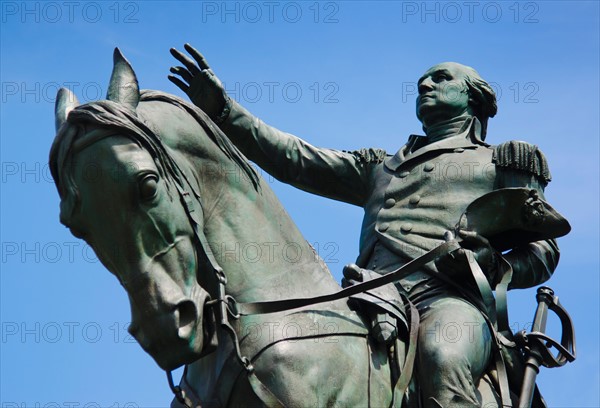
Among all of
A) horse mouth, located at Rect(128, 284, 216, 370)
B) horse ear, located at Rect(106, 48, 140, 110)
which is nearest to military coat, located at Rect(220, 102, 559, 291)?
horse ear, located at Rect(106, 48, 140, 110)

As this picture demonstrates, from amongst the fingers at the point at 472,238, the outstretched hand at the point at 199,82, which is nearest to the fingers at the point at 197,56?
the outstretched hand at the point at 199,82

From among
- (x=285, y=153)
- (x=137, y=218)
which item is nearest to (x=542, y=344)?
(x=285, y=153)

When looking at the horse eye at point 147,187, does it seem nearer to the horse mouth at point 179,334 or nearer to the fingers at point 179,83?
the horse mouth at point 179,334

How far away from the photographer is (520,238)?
429 inches

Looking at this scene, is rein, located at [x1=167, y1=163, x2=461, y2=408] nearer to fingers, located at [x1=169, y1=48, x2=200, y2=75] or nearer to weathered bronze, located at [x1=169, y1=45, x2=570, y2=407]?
weathered bronze, located at [x1=169, y1=45, x2=570, y2=407]

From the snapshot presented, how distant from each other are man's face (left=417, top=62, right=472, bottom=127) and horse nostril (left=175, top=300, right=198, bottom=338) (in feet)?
14.1

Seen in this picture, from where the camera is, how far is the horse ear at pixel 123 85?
8.42m

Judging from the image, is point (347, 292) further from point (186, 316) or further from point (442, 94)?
point (442, 94)

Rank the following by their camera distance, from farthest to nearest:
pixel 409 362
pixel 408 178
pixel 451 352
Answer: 1. pixel 408 178
2. pixel 451 352
3. pixel 409 362

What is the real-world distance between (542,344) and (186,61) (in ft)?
11.9

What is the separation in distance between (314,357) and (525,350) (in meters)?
2.60

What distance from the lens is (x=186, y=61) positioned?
34.0ft

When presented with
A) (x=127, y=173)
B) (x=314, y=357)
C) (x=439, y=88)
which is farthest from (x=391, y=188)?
(x=127, y=173)

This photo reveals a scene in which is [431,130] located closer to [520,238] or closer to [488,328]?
[520,238]
